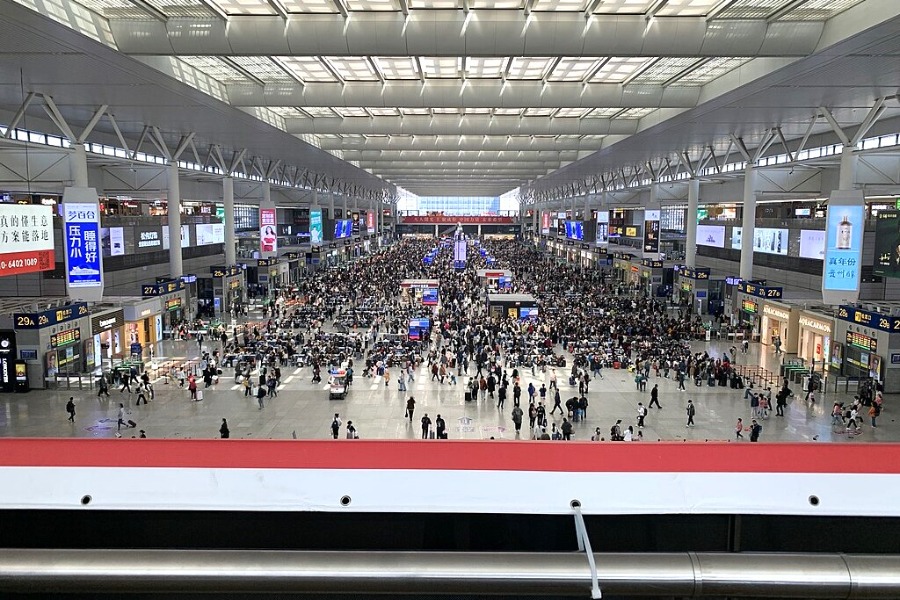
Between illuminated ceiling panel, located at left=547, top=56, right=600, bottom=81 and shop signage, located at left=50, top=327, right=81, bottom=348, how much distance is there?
19561mm

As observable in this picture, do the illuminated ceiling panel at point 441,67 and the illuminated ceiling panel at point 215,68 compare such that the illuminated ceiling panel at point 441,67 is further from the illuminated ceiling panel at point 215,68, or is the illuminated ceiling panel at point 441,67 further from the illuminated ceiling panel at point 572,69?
the illuminated ceiling panel at point 215,68

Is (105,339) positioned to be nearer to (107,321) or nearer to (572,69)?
(107,321)

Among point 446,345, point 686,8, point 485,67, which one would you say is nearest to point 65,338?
point 446,345

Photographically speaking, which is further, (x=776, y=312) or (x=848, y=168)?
(x=776, y=312)

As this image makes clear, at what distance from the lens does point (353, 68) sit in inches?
864

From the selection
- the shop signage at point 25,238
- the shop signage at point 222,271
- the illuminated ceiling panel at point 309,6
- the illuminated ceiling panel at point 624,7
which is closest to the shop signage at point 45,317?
the shop signage at point 25,238

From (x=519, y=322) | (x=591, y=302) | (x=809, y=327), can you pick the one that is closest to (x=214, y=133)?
(x=519, y=322)

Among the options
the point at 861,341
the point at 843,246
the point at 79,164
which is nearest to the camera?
the point at 843,246

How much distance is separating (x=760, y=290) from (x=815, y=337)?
5.81 meters

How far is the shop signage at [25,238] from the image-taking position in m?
20.3

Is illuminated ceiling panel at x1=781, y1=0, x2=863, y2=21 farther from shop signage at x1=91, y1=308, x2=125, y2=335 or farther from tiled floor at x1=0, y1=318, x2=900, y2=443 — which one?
shop signage at x1=91, y1=308, x2=125, y2=335

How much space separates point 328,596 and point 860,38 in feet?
51.3

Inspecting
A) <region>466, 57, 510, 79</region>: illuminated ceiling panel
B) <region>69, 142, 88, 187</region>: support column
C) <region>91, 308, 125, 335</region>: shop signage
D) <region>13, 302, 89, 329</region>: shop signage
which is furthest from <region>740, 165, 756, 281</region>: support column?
<region>13, 302, 89, 329</region>: shop signage

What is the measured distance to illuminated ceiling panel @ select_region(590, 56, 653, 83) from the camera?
2048 centimetres
